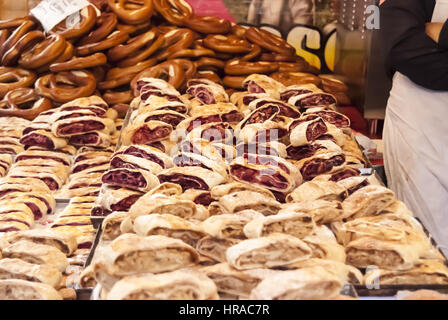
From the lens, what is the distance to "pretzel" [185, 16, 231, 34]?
4.60 m

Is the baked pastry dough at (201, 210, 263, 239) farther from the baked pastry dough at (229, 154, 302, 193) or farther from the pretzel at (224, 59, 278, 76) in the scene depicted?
the pretzel at (224, 59, 278, 76)

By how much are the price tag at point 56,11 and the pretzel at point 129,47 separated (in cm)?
38

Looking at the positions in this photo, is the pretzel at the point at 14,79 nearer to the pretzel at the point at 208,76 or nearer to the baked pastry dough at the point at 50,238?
the pretzel at the point at 208,76

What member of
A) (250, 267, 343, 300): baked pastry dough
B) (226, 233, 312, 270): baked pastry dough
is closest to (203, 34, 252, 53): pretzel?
(226, 233, 312, 270): baked pastry dough

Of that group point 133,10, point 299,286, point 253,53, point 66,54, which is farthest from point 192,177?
point 133,10

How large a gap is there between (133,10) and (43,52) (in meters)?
0.75

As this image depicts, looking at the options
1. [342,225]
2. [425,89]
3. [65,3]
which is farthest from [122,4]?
[342,225]

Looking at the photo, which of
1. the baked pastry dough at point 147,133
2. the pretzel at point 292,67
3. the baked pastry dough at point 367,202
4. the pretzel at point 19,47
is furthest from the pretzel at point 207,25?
the baked pastry dough at point 367,202

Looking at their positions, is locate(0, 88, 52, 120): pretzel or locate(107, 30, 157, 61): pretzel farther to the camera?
locate(107, 30, 157, 61): pretzel

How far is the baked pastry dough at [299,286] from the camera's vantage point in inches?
54.7

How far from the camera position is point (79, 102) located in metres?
3.86

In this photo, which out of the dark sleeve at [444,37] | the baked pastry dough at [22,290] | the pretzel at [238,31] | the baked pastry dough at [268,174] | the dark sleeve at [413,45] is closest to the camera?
the baked pastry dough at [22,290]

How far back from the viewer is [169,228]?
5.62 feet

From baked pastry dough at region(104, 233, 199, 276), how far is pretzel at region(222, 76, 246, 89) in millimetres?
2898
